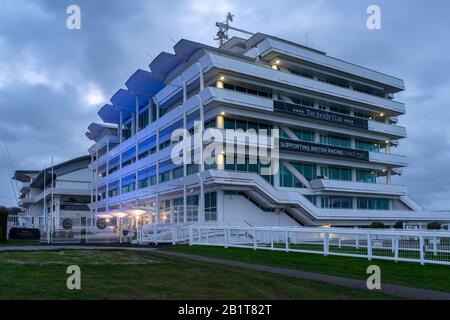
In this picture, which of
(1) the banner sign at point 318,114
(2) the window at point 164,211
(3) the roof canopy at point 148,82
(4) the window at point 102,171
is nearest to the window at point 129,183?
(3) the roof canopy at point 148,82

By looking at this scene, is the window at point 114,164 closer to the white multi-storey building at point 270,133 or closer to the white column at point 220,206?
the white multi-storey building at point 270,133

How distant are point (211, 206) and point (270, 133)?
9.40 meters

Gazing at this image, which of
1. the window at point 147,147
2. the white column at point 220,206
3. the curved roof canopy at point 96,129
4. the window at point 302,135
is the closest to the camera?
the white column at point 220,206

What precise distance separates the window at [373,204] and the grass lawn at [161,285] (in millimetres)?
40468

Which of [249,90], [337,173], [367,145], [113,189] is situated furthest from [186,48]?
[113,189]

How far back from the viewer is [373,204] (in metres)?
53.7

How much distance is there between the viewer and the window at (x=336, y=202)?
4910 cm

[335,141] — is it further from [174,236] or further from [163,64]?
[174,236]

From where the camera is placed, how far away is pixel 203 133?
40.7 meters

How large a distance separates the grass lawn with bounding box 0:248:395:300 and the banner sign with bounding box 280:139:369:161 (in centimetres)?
3072

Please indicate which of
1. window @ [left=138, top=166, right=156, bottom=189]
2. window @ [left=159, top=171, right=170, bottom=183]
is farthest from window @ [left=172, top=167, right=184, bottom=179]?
window @ [left=138, top=166, right=156, bottom=189]

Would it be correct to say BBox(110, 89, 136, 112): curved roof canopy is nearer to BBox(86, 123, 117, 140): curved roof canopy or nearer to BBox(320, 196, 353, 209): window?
BBox(86, 123, 117, 140): curved roof canopy
